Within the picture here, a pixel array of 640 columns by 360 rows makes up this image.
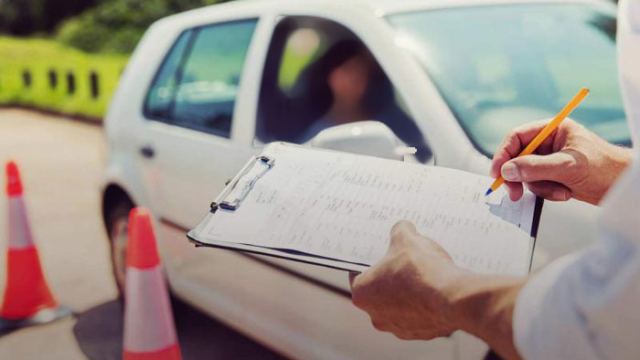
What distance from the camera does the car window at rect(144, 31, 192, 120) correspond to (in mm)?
3799

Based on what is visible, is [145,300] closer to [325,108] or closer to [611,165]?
[325,108]

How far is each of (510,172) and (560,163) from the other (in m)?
0.12

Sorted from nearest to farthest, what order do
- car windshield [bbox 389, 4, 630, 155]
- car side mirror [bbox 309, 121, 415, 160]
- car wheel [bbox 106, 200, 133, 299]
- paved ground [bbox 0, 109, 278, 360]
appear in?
car side mirror [bbox 309, 121, 415, 160]
car windshield [bbox 389, 4, 630, 155]
paved ground [bbox 0, 109, 278, 360]
car wheel [bbox 106, 200, 133, 299]

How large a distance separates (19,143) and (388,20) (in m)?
9.32

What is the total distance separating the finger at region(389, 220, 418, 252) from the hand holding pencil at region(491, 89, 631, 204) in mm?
274

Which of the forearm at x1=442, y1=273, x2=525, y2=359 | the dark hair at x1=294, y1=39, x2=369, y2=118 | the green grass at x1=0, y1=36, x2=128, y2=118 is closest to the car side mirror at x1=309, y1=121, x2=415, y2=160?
the dark hair at x1=294, y1=39, x2=369, y2=118

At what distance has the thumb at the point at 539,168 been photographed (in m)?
1.47

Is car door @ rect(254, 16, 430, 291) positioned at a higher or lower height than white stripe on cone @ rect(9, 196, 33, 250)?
higher

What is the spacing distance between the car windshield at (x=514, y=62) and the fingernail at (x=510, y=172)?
2.90ft

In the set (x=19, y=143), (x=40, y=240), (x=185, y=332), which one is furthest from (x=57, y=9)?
(x=185, y=332)

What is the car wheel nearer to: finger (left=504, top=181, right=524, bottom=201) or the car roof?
the car roof

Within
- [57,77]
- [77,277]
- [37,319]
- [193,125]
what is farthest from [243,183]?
[57,77]

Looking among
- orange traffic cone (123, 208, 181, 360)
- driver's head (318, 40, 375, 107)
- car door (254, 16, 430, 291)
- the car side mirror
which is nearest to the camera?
the car side mirror

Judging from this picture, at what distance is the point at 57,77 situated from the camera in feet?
60.2
